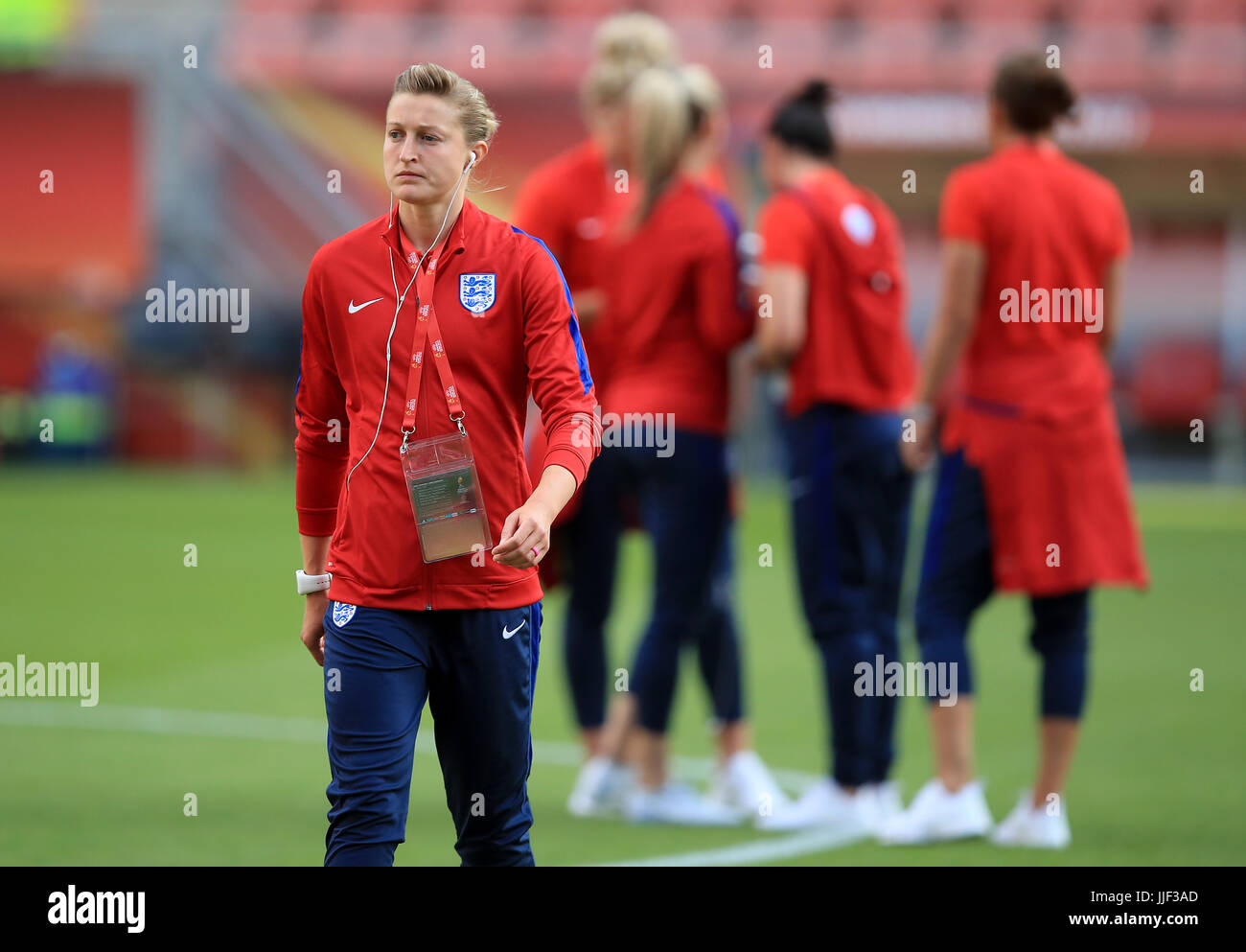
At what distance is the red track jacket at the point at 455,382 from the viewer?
3.36 metres

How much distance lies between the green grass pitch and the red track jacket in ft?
6.38

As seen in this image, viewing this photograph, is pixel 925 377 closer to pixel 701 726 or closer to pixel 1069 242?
pixel 1069 242

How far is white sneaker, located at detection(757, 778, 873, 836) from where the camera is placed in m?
5.57

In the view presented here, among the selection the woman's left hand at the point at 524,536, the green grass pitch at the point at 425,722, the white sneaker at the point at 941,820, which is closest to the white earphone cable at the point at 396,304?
the woman's left hand at the point at 524,536

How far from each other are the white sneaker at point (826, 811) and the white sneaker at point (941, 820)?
0.18 m

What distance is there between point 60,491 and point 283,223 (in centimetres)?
656

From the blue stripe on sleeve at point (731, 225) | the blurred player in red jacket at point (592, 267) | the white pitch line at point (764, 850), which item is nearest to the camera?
the white pitch line at point (764, 850)

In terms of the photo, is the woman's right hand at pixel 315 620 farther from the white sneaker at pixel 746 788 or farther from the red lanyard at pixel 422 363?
the white sneaker at pixel 746 788

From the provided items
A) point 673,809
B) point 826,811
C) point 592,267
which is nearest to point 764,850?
point 826,811

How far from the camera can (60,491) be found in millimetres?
18344

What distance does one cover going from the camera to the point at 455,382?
3367 millimetres

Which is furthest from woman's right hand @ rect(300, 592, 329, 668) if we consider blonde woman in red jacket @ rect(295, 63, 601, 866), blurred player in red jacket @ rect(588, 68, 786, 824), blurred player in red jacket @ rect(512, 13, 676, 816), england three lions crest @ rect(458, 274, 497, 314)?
blurred player in red jacket @ rect(512, 13, 676, 816)

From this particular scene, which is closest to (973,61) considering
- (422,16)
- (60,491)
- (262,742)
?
(422,16)

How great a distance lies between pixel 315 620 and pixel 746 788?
2628mm
